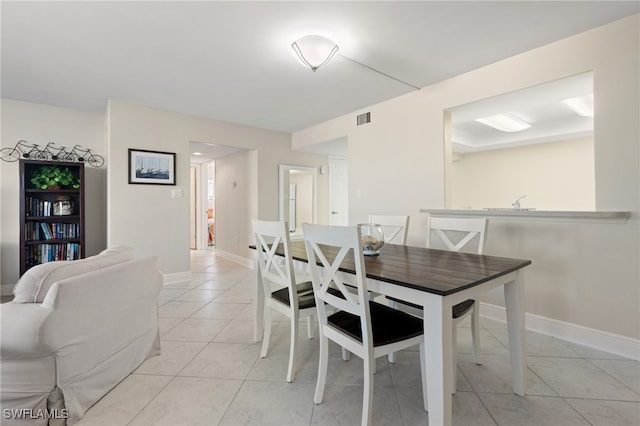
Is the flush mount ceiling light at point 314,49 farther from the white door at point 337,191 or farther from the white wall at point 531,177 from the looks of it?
the white door at point 337,191

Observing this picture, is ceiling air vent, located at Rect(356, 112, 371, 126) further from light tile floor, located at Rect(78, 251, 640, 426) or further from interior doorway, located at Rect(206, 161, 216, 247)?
interior doorway, located at Rect(206, 161, 216, 247)

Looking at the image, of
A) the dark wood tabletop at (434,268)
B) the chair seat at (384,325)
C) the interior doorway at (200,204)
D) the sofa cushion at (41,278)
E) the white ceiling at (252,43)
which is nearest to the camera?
the dark wood tabletop at (434,268)

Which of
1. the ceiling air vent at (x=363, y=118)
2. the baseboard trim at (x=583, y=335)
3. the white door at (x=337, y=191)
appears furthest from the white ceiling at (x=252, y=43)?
the white door at (x=337, y=191)

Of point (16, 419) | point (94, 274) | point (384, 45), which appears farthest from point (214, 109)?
point (16, 419)

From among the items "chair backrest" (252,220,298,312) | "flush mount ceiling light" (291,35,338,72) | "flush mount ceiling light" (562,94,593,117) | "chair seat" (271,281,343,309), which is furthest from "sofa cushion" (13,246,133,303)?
"flush mount ceiling light" (562,94,593,117)

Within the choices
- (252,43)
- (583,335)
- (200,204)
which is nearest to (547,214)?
(583,335)

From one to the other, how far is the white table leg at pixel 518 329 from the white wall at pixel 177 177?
3856 millimetres

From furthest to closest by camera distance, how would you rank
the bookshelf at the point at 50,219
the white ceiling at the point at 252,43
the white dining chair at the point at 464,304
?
the bookshelf at the point at 50,219, the white ceiling at the point at 252,43, the white dining chair at the point at 464,304

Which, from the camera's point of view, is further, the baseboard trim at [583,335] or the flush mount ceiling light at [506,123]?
the flush mount ceiling light at [506,123]

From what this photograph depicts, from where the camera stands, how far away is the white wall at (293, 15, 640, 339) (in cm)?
193

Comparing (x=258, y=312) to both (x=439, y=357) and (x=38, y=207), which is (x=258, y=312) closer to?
(x=439, y=357)

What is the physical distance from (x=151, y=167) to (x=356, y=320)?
348cm

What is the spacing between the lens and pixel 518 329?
153 cm

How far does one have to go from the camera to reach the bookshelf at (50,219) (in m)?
3.16
